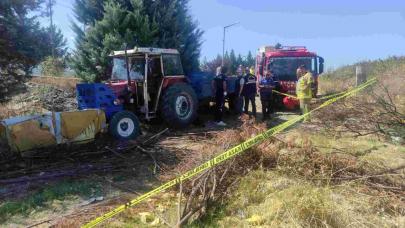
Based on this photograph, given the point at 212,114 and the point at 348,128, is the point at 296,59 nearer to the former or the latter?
the point at 212,114

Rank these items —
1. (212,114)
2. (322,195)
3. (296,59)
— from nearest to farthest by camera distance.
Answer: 1. (322,195)
2. (212,114)
3. (296,59)

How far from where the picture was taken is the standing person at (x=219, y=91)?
40.7ft

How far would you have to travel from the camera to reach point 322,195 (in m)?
5.04

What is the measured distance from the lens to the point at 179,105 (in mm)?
11219

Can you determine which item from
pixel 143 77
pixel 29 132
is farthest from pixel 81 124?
pixel 143 77

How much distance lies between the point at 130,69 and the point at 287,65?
247 inches

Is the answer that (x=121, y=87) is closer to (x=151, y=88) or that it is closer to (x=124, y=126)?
(x=151, y=88)

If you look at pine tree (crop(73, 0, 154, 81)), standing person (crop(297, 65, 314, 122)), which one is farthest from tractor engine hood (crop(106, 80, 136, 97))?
pine tree (crop(73, 0, 154, 81))

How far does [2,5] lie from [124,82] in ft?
10.6

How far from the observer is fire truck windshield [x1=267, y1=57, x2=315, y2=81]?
592 inches

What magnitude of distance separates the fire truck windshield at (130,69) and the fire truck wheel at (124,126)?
4.62 feet

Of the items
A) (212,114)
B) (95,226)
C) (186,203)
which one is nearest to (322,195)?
(186,203)

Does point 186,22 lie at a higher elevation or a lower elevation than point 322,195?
higher

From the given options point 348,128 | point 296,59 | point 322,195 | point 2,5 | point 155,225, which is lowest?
point 155,225
